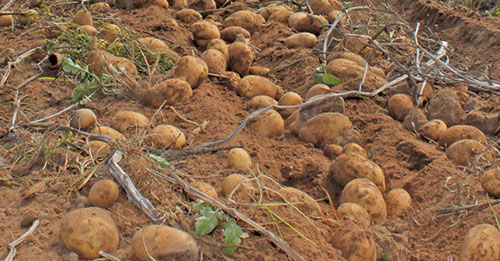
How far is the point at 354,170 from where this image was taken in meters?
2.48

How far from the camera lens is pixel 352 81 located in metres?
3.34

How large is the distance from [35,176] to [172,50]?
1756mm

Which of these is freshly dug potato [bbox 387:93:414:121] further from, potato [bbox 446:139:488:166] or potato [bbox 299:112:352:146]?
potato [bbox 446:139:488:166]

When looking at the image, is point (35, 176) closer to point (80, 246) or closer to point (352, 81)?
point (80, 246)

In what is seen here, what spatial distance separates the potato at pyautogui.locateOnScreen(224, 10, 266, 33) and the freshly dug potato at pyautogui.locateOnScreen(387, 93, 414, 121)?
1.45 metres

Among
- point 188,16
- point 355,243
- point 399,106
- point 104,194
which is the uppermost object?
point 104,194

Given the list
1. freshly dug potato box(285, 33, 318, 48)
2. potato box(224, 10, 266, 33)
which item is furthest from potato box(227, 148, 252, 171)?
potato box(224, 10, 266, 33)

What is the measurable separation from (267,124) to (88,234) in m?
1.36

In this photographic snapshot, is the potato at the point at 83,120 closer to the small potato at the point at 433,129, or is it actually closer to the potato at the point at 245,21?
the small potato at the point at 433,129

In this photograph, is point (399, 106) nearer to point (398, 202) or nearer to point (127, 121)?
point (398, 202)

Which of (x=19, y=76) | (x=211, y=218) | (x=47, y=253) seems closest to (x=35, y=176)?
(x=47, y=253)

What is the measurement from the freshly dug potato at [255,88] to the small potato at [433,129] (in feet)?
2.84

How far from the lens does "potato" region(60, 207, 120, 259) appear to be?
5.79ft

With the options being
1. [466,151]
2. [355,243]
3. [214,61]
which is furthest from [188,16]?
[355,243]
